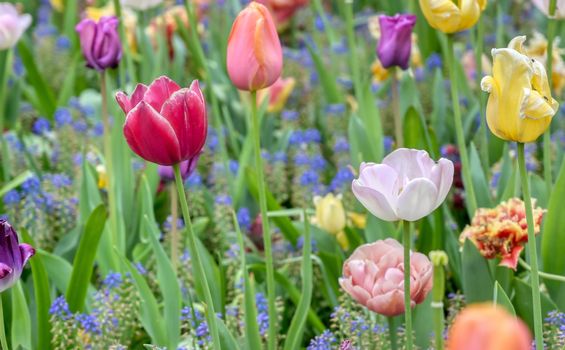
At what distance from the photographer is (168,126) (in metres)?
1.20

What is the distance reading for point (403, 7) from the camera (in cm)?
345

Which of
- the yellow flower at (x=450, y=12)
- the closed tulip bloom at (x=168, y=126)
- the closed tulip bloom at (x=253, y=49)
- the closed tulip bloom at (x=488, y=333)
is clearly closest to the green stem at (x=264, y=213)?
the closed tulip bloom at (x=253, y=49)

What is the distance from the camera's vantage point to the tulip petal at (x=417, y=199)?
1205 mm

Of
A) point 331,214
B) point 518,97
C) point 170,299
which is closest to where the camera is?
point 518,97

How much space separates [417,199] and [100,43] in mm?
1069

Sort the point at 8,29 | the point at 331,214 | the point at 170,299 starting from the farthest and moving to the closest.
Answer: the point at 8,29
the point at 331,214
the point at 170,299

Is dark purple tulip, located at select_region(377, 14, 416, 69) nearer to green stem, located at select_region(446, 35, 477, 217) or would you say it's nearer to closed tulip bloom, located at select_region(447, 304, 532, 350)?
green stem, located at select_region(446, 35, 477, 217)

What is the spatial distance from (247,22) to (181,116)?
25 centimetres

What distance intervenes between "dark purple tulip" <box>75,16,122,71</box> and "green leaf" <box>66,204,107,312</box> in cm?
37

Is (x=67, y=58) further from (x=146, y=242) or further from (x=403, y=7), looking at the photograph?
(x=146, y=242)

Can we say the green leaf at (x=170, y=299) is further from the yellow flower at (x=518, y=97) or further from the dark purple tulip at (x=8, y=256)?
the yellow flower at (x=518, y=97)

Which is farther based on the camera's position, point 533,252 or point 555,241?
point 555,241

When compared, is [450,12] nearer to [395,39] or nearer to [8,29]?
[395,39]

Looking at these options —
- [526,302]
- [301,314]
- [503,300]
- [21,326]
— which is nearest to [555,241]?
[526,302]
